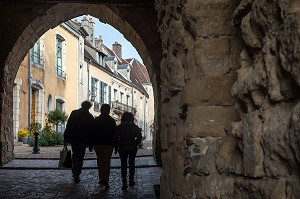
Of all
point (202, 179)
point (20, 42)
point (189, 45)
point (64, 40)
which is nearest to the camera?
point (202, 179)

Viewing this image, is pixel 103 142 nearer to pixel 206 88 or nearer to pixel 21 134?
pixel 206 88

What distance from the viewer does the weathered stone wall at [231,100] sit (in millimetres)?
1600

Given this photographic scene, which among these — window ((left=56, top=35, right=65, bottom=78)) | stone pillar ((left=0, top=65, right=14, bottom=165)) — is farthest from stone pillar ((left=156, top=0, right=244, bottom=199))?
window ((left=56, top=35, right=65, bottom=78))

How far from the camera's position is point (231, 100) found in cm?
268

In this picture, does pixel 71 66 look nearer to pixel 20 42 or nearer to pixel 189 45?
pixel 20 42

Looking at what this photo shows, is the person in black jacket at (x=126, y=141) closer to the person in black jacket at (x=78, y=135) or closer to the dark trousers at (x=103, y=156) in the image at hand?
the dark trousers at (x=103, y=156)

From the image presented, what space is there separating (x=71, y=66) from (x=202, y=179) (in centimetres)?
2618

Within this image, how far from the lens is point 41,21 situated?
10.6 meters

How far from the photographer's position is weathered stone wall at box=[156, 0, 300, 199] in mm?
1600

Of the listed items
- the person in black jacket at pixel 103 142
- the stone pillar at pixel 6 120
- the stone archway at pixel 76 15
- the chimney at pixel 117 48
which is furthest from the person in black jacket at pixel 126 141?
the chimney at pixel 117 48

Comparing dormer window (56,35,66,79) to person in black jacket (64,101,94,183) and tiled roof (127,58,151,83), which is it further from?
tiled roof (127,58,151,83)

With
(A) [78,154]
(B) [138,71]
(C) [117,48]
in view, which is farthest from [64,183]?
(B) [138,71]

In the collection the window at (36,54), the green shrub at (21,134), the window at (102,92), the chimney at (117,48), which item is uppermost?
the chimney at (117,48)

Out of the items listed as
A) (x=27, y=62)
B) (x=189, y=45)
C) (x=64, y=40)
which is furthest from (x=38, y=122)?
(x=189, y=45)
